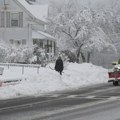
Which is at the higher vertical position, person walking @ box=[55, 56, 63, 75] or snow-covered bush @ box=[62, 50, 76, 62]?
snow-covered bush @ box=[62, 50, 76, 62]

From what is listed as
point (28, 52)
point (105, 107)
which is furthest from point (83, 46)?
point (105, 107)

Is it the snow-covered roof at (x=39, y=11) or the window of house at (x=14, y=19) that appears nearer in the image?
the window of house at (x=14, y=19)

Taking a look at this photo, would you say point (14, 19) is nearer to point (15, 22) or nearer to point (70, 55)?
point (15, 22)

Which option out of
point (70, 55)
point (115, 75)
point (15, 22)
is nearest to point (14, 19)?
point (15, 22)

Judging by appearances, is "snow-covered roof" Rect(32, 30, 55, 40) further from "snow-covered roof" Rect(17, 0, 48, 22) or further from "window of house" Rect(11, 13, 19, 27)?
"window of house" Rect(11, 13, 19, 27)

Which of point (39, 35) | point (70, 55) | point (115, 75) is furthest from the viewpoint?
point (70, 55)

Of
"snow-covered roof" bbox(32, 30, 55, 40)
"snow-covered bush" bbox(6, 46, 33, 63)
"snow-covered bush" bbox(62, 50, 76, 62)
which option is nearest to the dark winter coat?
"snow-covered bush" bbox(6, 46, 33, 63)

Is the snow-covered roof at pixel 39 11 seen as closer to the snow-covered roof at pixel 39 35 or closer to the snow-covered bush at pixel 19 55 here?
the snow-covered roof at pixel 39 35

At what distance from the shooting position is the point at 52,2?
84250 millimetres

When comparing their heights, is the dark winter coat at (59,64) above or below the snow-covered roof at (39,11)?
below

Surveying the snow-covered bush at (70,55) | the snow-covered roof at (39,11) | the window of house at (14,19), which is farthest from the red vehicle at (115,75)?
the snow-covered roof at (39,11)

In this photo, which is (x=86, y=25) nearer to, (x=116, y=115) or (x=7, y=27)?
(x=7, y=27)

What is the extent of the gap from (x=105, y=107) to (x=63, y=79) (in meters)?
14.7

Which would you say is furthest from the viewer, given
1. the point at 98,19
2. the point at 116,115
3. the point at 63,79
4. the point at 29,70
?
the point at 98,19
